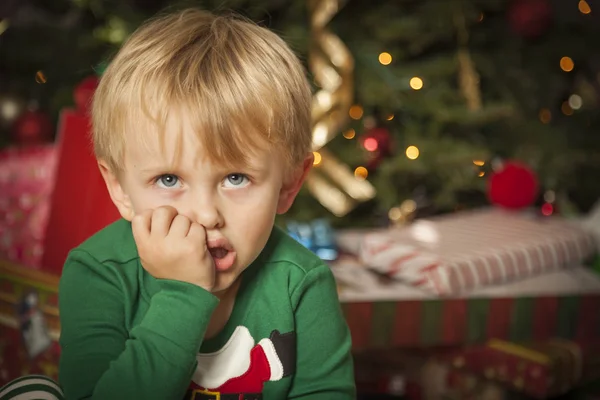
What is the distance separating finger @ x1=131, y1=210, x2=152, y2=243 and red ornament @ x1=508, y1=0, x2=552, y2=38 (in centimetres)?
170

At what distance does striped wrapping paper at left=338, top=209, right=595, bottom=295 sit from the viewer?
167 cm

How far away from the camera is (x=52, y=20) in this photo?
2211mm

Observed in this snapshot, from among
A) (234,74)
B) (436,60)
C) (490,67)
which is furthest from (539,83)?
(234,74)

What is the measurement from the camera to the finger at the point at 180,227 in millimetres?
763

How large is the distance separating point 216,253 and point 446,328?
3.23 ft

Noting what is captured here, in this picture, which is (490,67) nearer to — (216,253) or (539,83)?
(539,83)

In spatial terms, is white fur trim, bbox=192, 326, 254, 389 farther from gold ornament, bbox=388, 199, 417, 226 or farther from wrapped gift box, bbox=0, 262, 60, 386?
gold ornament, bbox=388, 199, 417, 226

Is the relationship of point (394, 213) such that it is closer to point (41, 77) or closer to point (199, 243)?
point (41, 77)

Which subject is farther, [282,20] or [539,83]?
[539,83]

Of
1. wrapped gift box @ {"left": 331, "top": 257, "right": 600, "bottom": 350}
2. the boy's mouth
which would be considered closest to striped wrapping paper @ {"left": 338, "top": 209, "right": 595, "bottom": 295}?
wrapped gift box @ {"left": 331, "top": 257, "right": 600, "bottom": 350}

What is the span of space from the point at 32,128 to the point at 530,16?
141 centimetres

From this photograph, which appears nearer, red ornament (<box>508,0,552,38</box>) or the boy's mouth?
the boy's mouth

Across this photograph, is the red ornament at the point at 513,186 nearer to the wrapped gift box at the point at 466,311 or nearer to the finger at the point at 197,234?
the wrapped gift box at the point at 466,311

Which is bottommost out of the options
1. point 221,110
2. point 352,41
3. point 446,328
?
point 446,328
